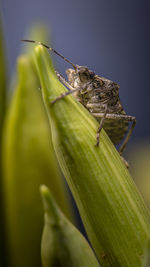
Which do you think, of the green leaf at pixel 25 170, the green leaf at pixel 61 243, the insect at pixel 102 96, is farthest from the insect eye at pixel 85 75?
the green leaf at pixel 61 243

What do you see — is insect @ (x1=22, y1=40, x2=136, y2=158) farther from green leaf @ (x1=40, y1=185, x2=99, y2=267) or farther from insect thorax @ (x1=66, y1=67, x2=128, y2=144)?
green leaf @ (x1=40, y1=185, x2=99, y2=267)

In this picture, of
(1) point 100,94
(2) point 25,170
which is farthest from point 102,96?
(2) point 25,170

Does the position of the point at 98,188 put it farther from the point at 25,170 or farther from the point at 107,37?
the point at 107,37

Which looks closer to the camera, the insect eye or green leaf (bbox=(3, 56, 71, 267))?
green leaf (bbox=(3, 56, 71, 267))

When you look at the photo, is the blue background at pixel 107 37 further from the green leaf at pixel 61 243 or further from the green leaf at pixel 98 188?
the green leaf at pixel 61 243

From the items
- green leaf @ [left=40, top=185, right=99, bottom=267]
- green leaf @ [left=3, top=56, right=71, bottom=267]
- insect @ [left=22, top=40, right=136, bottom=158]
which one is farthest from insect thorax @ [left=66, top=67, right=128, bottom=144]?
green leaf @ [left=40, top=185, right=99, bottom=267]
